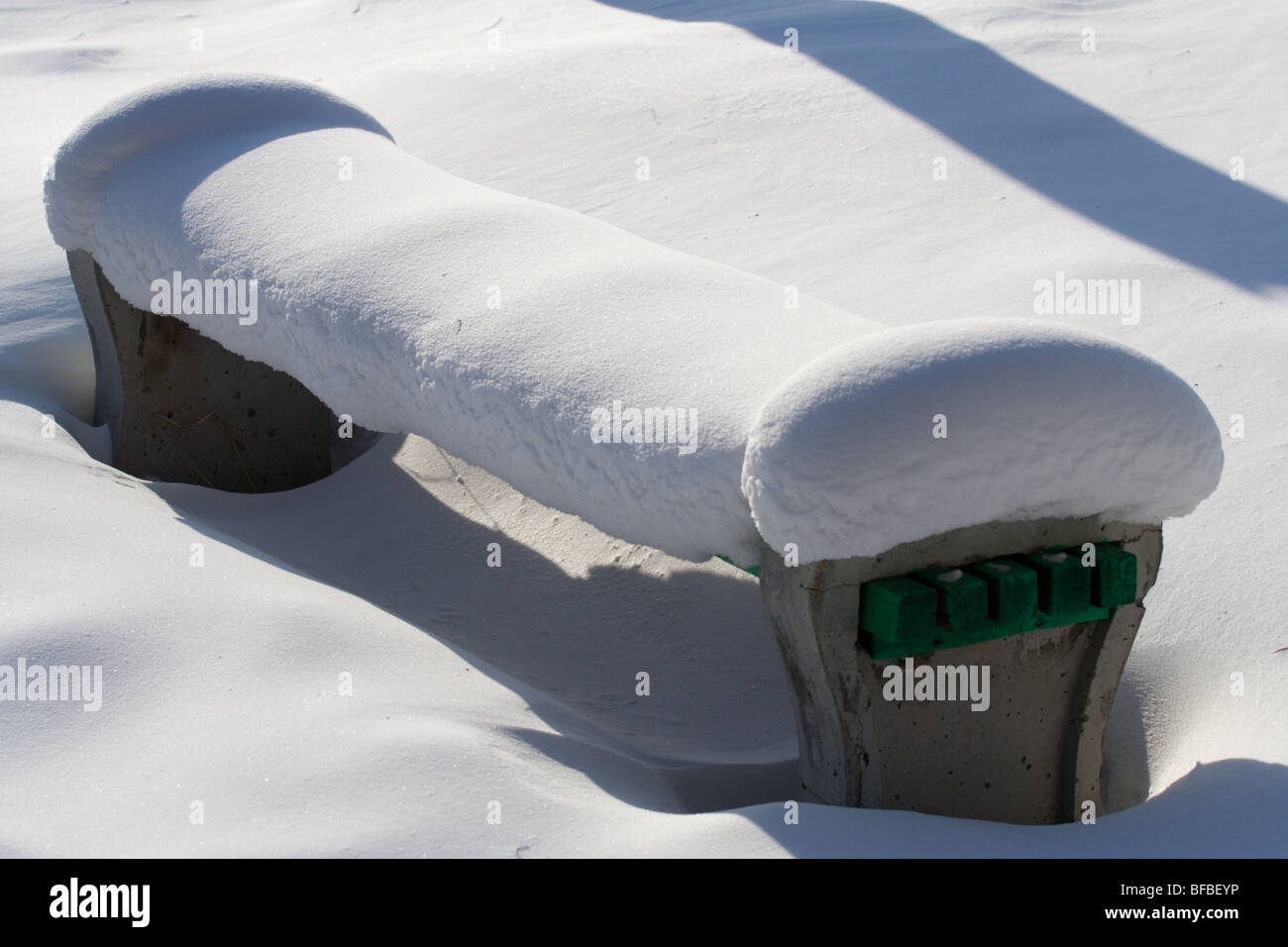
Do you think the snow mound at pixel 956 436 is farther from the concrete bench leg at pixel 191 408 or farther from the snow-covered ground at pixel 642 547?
the concrete bench leg at pixel 191 408

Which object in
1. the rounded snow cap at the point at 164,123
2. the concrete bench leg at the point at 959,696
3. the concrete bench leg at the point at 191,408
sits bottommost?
the concrete bench leg at the point at 959,696

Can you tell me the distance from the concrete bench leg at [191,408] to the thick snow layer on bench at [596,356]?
249 millimetres

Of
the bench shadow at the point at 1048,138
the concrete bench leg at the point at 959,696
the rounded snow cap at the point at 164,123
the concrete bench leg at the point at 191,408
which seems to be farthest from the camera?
the bench shadow at the point at 1048,138

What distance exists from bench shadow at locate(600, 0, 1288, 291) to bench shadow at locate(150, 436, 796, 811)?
85.9 inches

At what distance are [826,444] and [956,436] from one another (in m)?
0.23

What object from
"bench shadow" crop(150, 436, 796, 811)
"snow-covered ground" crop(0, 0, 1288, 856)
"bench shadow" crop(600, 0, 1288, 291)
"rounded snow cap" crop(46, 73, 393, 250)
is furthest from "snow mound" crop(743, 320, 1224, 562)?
"rounded snow cap" crop(46, 73, 393, 250)

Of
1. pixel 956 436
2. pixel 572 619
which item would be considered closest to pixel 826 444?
pixel 956 436

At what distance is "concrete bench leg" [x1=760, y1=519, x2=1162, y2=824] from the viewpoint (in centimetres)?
246

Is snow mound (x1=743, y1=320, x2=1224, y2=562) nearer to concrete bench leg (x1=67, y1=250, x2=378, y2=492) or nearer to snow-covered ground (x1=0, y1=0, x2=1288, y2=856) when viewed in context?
snow-covered ground (x1=0, y1=0, x2=1288, y2=856)

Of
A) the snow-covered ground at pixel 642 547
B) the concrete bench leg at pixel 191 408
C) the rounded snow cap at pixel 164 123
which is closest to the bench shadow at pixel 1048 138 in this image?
the snow-covered ground at pixel 642 547

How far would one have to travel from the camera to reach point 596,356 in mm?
2840

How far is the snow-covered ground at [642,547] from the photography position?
94.0 inches

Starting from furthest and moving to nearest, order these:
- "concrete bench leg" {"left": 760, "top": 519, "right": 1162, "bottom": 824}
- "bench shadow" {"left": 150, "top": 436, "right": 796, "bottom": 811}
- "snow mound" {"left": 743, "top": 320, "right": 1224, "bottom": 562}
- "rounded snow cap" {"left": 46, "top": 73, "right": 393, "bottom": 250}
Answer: "rounded snow cap" {"left": 46, "top": 73, "right": 393, "bottom": 250} < "bench shadow" {"left": 150, "top": 436, "right": 796, "bottom": 811} < "concrete bench leg" {"left": 760, "top": 519, "right": 1162, "bottom": 824} < "snow mound" {"left": 743, "top": 320, "right": 1224, "bottom": 562}

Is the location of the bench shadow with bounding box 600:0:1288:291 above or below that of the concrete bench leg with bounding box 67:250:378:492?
above
